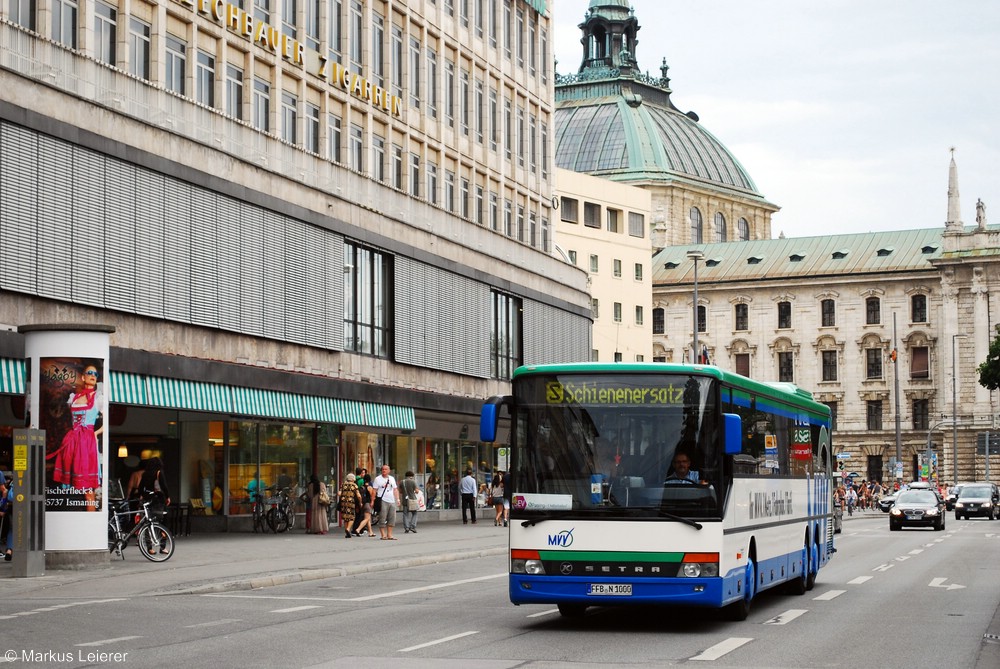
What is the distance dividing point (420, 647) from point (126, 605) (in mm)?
6170

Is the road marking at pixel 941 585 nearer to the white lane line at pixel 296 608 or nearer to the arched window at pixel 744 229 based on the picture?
the white lane line at pixel 296 608

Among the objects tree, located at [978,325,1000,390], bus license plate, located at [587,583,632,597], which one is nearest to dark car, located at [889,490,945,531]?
tree, located at [978,325,1000,390]

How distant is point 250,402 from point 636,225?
6499cm

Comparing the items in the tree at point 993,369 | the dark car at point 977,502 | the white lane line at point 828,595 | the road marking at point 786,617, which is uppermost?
the tree at point 993,369

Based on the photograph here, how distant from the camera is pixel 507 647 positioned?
14953 mm

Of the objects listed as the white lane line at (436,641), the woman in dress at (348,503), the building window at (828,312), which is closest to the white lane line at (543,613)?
the white lane line at (436,641)

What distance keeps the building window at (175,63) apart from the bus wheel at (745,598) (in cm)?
→ 2150

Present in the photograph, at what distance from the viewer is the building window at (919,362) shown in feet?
400

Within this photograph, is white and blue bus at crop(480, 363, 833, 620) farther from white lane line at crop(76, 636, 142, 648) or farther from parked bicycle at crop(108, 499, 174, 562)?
parked bicycle at crop(108, 499, 174, 562)

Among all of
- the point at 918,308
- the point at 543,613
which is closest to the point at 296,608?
the point at 543,613

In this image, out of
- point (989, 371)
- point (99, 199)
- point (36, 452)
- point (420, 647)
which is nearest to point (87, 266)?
point (99, 199)

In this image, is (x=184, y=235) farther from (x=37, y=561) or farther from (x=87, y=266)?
(x=37, y=561)

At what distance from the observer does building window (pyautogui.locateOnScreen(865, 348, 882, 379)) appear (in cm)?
12475

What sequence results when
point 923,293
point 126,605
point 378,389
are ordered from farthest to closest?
point 923,293
point 378,389
point 126,605
